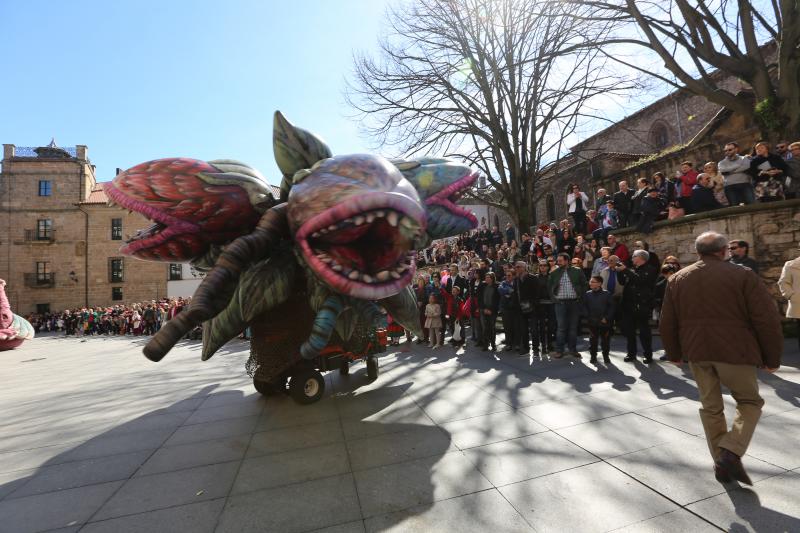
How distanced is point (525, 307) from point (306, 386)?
4.57 m

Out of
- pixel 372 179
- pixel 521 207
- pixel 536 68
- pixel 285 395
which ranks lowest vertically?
pixel 285 395

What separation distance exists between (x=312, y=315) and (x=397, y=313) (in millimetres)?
1244

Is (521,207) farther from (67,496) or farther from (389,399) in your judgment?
(67,496)

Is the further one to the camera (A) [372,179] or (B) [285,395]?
(B) [285,395]

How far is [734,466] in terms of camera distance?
2.55 m

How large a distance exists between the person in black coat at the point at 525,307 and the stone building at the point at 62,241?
37.5 m

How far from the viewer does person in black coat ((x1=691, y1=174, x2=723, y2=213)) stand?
27.4 feet

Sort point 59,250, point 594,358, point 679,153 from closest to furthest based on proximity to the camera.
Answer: point 594,358
point 679,153
point 59,250

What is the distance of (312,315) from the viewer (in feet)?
16.0

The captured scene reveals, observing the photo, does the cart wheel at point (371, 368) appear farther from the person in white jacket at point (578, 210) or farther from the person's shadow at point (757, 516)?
the person in white jacket at point (578, 210)

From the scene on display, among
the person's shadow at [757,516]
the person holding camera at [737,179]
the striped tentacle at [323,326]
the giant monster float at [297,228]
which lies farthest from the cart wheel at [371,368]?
the person holding camera at [737,179]

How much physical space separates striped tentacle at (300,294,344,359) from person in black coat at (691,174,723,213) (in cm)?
884

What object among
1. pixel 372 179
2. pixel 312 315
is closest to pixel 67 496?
pixel 312 315

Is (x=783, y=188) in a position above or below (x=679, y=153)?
below
